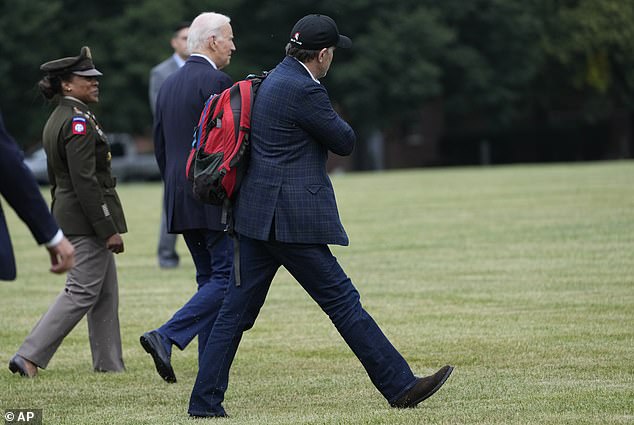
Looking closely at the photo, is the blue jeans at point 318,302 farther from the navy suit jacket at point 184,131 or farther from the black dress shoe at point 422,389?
the navy suit jacket at point 184,131

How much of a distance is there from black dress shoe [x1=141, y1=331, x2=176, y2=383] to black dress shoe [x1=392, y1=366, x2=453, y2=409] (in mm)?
1664

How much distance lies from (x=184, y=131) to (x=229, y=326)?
5.49 feet

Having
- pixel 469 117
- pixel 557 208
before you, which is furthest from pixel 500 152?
pixel 557 208

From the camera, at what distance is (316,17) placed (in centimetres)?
649

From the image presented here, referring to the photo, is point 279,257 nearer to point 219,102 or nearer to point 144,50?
point 219,102

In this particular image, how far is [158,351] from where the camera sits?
25.2ft

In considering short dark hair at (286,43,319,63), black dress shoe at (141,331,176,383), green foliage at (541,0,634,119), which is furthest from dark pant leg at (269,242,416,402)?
green foliage at (541,0,634,119)

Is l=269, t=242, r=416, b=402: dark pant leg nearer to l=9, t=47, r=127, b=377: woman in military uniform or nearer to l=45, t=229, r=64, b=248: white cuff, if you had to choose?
l=45, t=229, r=64, b=248: white cuff

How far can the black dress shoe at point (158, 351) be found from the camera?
7688mm

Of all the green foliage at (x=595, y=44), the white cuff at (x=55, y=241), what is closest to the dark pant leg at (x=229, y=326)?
the white cuff at (x=55, y=241)

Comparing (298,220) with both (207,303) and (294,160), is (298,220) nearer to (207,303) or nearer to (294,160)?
(294,160)

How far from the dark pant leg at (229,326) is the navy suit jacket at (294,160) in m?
0.19

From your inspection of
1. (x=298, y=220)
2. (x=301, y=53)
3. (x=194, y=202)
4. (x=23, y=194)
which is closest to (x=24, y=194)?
(x=23, y=194)

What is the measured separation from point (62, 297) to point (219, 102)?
7.00 feet
